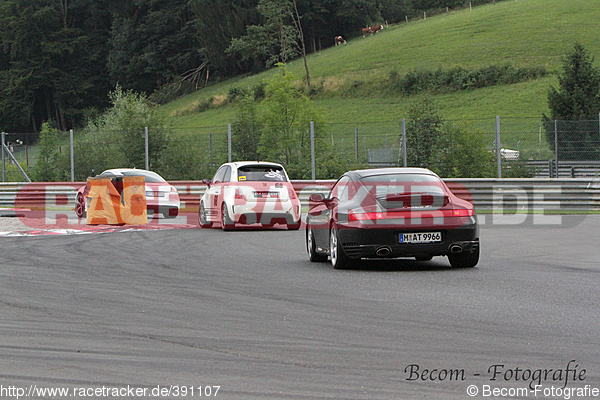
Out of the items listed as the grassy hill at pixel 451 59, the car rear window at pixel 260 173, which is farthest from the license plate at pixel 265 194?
the grassy hill at pixel 451 59

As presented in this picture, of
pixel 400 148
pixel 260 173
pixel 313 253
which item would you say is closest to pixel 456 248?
pixel 313 253

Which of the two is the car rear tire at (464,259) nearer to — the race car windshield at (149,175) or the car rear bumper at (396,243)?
the car rear bumper at (396,243)

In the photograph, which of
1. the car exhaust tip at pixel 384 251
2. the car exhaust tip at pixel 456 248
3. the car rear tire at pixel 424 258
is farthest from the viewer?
the car rear tire at pixel 424 258

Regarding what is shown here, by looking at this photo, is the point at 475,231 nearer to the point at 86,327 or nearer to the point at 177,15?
the point at 86,327

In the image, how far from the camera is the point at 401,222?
10961 mm

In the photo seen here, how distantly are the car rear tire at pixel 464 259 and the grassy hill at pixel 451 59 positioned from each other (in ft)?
162

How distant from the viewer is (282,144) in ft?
91.8

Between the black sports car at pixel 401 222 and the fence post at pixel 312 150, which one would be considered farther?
the fence post at pixel 312 150

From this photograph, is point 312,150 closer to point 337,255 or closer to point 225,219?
point 225,219

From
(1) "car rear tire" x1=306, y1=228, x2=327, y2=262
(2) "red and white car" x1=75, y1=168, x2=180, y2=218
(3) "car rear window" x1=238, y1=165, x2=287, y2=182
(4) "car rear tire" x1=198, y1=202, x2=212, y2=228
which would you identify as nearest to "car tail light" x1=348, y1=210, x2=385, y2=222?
(1) "car rear tire" x1=306, y1=228, x2=327, y2=262

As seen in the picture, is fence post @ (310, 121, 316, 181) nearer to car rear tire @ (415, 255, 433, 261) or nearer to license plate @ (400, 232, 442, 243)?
car rear tire @ (415, 255, 433, 261)

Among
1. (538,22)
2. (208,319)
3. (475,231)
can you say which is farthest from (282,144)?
(538,22)

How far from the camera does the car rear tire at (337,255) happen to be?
11.4 metres

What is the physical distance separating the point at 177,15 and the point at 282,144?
84.4 metres
